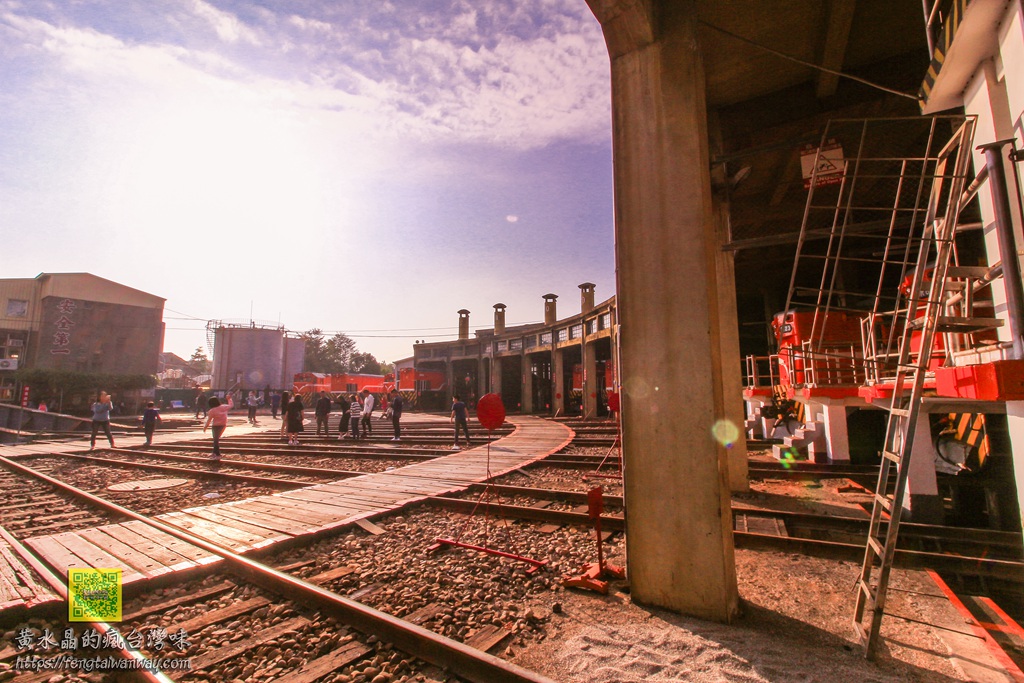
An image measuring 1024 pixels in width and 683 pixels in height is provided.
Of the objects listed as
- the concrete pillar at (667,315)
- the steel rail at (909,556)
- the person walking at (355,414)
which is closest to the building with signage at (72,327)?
the person walking at (355,414)

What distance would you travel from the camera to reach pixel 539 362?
97.5 ft

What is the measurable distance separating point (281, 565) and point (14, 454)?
15.9 meters

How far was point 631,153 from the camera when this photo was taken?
3.82 meters

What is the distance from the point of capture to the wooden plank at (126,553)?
4.23 metres

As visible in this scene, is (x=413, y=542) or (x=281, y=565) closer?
(x=281, y=565)

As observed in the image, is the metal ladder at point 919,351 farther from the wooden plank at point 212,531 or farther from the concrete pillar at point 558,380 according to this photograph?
the concrete pillar at point 558,380

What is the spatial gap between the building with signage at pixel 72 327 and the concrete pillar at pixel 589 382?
3723 centimetres

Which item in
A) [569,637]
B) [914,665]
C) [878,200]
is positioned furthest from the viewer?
[878,200]

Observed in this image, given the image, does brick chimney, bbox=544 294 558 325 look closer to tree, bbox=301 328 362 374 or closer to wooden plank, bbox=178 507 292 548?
wooden plank, bbox=178 507 292 548


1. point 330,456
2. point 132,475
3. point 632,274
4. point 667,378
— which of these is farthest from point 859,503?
point 132,475

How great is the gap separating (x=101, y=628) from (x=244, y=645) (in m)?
1.07

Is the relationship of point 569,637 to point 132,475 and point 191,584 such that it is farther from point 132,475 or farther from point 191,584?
point 132,475

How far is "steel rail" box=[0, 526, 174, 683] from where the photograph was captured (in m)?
2.71

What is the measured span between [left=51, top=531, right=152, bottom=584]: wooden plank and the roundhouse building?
16.6 meters
